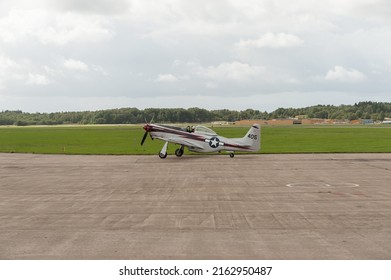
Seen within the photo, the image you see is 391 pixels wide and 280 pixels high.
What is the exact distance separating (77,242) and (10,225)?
342cm

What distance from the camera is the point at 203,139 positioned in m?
41.9

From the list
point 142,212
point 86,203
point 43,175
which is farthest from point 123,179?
point 142,212

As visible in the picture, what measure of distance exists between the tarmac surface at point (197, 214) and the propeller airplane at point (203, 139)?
11.5m

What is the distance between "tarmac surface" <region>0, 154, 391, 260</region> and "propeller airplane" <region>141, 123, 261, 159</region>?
11.5 meters

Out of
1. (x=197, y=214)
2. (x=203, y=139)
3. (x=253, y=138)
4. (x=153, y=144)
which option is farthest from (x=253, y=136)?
(x=197, y=214)

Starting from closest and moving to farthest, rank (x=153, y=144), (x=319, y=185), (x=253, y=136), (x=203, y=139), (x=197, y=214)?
1. (x=197, y=214)
2. (x=319, y=185)
3. (x=253, y=136)
4. (x=203, y=139)
5. (x=153, y=144)

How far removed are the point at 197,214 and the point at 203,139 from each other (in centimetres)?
2649

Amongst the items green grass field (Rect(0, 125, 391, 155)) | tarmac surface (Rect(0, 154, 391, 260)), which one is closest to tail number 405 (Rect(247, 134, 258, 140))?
green grass field (Rect(0, 125, 391, 155))

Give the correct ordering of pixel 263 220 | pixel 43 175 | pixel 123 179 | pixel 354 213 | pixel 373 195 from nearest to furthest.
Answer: pixel 263 220 → pixel 354 213 → pixel 373 195 → pixel 123 179 → pixel 43 175

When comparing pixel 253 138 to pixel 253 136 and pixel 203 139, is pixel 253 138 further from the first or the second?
pixel 203 139

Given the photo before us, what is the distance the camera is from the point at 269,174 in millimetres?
27688

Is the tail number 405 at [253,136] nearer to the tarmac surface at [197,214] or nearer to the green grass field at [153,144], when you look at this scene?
the green grass field at [153,144]

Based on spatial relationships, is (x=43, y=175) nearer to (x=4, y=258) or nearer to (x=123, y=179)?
(x=123, y=179)

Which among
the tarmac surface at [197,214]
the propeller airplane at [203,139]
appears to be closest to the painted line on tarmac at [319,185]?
the tarmac surface at [197,214]
